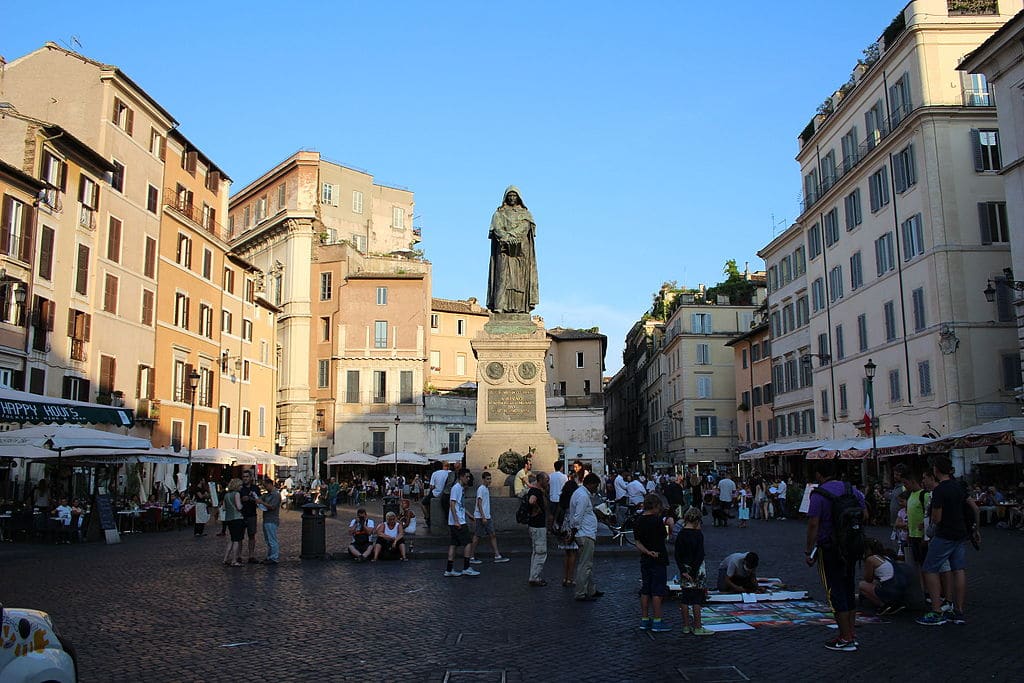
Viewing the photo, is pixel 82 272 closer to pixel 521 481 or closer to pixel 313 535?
pixel 313 535

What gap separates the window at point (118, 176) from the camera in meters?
35.3

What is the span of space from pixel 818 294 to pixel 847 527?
3905 cm

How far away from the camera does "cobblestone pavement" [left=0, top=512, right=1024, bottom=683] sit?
7.14 metres

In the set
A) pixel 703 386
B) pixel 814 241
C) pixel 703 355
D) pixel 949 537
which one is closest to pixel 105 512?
pixel 949 537

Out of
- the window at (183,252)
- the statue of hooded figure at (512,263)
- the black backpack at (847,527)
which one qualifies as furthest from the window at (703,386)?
the black backpack at (847,527)

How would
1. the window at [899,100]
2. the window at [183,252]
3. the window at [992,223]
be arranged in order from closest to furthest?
→ the window at [992,223] < the window at [899,100] < the window at [183,252]

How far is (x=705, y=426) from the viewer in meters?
67.2

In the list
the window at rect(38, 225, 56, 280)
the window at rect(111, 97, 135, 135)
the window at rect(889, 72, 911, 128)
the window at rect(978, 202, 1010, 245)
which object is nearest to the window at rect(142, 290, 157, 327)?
the window at rect(38, 225, 56, 280)

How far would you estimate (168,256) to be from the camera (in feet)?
131

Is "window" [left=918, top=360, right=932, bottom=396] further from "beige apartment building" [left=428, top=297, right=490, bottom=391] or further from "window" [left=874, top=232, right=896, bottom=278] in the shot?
"beige apartment building" [left=428, top=297, right=490, bottom=391]

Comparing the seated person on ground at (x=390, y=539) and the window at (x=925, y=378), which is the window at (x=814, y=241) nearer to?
the window at (x=925, y=378)

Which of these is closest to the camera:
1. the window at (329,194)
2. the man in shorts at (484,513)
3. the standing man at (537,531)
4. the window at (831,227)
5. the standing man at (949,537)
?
the standing man at (949,537)

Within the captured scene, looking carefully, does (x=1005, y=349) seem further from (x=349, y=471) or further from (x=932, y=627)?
(x=349, y=471)

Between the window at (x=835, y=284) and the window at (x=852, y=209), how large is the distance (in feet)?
7.71
